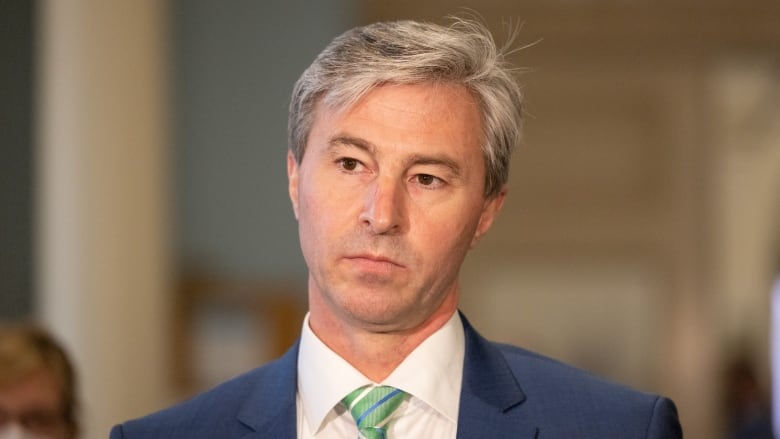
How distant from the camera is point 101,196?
6.33 metres

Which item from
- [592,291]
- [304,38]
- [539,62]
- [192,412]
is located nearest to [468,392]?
[192,412]

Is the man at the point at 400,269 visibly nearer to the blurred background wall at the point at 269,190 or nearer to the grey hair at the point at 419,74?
the grey hair at the point at 419,74

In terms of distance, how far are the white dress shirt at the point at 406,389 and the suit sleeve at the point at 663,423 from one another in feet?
0.93

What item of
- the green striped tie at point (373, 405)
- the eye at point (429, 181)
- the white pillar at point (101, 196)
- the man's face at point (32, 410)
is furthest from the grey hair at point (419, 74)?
the white pillar at point (101, 196)

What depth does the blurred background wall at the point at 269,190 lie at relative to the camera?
632 centimetres

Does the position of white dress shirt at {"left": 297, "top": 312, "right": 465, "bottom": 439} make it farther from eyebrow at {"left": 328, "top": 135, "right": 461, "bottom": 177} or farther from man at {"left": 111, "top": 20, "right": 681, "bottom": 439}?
eyebrow at {"left": 328, "top": 135, "right": 461, "bottom": 177}

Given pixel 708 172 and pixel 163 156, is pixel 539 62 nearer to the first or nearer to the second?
pixel 708 172

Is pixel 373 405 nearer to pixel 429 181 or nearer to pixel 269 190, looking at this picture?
pixel 429 181

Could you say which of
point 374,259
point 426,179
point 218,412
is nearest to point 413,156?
point 426,179

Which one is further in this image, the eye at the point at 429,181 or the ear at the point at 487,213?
the ear at the point at 487,213

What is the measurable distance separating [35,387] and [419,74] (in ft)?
4.80

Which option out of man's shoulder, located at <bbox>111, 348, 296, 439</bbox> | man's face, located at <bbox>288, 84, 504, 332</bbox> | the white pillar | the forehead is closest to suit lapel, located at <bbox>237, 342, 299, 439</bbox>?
man's shoulder, located at <bbox>111, 348, 296, 439</bbox>

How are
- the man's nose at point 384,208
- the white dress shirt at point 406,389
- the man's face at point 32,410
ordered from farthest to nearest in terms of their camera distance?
the man's face at point 32,410 → the white dress shirt at point 406,389 → the man's nose at point 384,208

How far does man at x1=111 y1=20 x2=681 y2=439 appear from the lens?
2029mm
